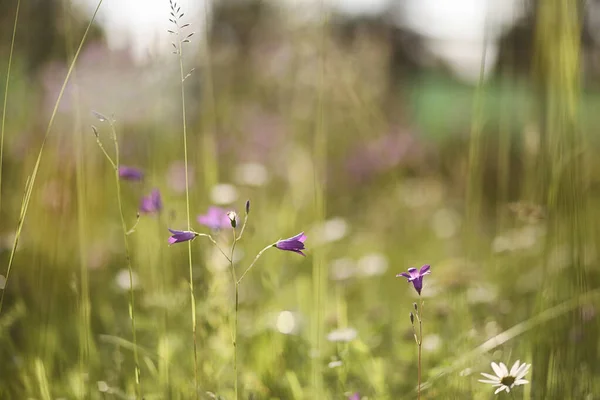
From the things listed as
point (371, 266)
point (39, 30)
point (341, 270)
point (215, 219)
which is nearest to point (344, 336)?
point (215, 219)

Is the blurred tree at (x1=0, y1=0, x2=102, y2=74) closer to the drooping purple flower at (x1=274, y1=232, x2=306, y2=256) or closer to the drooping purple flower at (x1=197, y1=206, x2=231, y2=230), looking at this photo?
the drooping purple flower at (x1=197, y1=206, x2=231, y2=230)

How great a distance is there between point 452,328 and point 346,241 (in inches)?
48.7

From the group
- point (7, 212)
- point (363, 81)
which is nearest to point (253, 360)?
point (7, 212)

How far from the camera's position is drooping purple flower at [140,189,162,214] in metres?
1.28

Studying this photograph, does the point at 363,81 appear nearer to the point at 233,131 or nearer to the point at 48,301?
the point at 233,131

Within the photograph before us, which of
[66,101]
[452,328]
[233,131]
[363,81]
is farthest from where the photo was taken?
[233,131]

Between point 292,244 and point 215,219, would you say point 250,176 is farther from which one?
point 292,244

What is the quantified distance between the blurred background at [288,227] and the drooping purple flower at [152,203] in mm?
53

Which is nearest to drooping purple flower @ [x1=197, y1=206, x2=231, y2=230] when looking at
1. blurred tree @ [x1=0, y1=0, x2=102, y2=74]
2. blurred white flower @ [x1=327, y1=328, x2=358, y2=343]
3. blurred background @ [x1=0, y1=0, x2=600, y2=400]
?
blurred background @ [x1=0, y1=0, x2=600, y2=400]

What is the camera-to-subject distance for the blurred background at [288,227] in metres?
1.15

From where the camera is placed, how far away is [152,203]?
132cm

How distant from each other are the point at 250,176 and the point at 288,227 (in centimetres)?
70

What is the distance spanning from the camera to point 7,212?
6.79 feet

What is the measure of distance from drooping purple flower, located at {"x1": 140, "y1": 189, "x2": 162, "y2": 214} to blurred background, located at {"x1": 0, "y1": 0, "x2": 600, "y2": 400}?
0.17 ft
